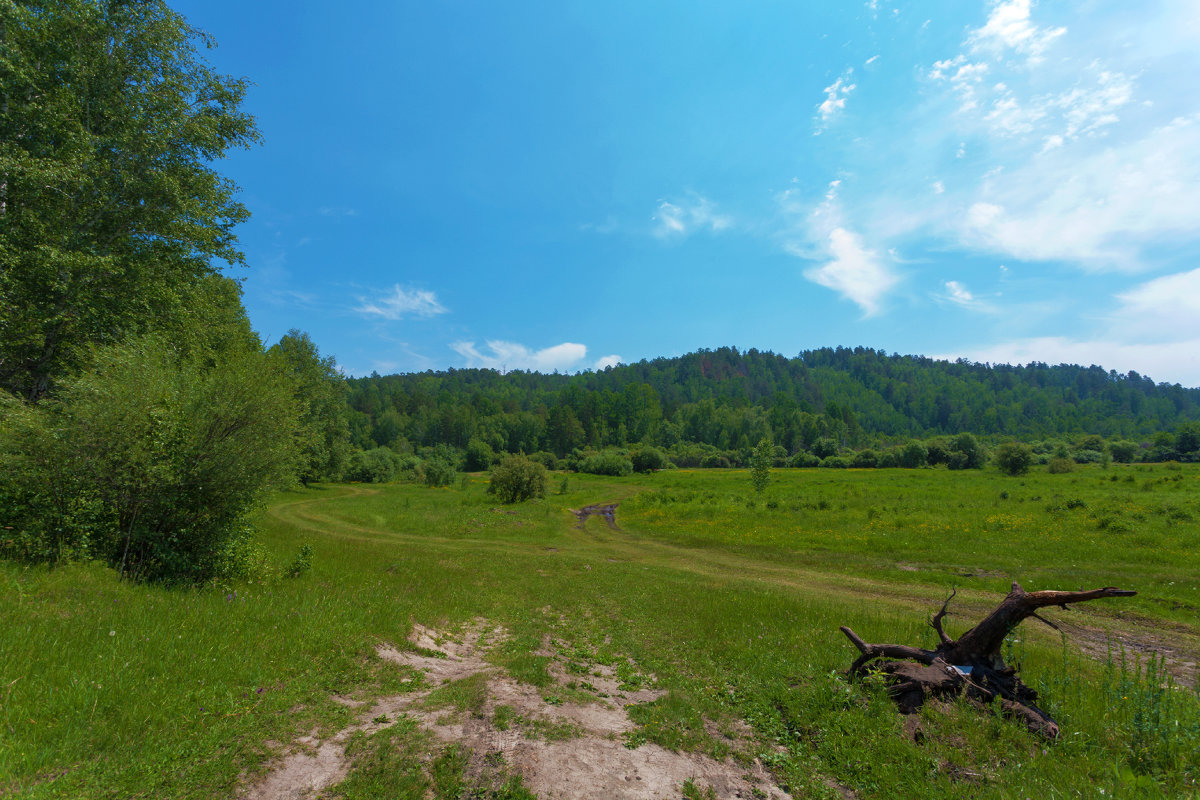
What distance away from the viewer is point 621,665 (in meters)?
9.51

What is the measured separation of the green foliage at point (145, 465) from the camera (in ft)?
29.2

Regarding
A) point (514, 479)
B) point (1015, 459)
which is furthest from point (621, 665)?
point (1015, 459)

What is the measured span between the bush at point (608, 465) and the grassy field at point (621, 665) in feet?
240

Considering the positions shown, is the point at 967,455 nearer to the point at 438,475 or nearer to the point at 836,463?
the point at 836,463

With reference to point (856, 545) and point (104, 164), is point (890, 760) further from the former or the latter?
point (104, 164)

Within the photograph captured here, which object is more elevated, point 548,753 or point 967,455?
point 967,455

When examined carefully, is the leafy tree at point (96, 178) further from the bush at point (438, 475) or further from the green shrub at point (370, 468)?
the green shrub at point (370, 468)

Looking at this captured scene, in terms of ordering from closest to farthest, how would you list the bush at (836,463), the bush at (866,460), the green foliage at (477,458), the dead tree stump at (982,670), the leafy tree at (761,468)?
the dead tree stump at (982,670), the leafy tree at (761,468), the bush at (866,460), the bush at (836,463), the green foliage at (477,458)

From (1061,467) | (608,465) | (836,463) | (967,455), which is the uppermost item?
(967,455)

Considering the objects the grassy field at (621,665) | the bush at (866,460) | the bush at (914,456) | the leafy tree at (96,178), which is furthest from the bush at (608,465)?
the leafy tree at (96,178)

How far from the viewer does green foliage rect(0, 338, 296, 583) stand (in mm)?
8891

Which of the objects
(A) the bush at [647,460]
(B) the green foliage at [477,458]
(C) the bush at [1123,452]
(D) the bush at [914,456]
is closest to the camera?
(C) the bush at [1123,452]

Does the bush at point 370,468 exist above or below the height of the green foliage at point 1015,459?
below

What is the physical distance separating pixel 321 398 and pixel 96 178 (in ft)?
171
